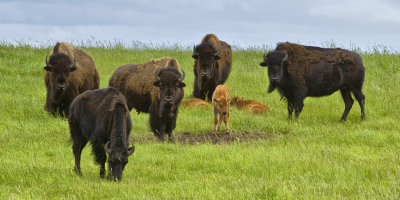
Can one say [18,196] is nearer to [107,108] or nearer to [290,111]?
[107,108]

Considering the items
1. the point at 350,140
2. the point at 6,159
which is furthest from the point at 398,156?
the point at 6,159

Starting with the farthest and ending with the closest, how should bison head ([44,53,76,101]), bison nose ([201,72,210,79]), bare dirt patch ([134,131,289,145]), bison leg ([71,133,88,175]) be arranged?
bison nose ([201,72,210,79]), bison head ([44,53,76,101]), bare dirt patch ([134,131,289,145]), bison leg ([71,133,88,175])

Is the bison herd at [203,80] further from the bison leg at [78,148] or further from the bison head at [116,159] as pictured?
the bison head at [116,159]

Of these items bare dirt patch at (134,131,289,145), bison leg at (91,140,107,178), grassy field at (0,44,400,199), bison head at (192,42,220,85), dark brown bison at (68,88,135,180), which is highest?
bison head at (192,42,220,85)

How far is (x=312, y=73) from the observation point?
42.4 feet

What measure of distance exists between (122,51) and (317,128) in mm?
14950

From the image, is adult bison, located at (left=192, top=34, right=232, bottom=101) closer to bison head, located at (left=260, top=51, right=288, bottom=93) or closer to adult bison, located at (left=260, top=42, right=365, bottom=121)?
adult bison, located at (left=260, top=42, right=365, bottom=121)

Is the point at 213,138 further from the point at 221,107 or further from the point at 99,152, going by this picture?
the point at 99,152

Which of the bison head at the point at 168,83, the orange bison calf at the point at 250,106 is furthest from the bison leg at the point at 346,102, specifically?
the bison head at the point at 168,83

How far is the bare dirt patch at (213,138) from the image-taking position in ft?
34.4

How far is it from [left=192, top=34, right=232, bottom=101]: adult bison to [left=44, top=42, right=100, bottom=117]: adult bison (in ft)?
9.37

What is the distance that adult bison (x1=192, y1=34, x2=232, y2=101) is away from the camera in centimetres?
1411

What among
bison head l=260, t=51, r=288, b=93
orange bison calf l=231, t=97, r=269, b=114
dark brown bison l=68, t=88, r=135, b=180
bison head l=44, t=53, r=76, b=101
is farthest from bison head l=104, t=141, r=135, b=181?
orange bison calf l=231, t=97, r=269, b=114

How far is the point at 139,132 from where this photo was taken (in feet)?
37.5
